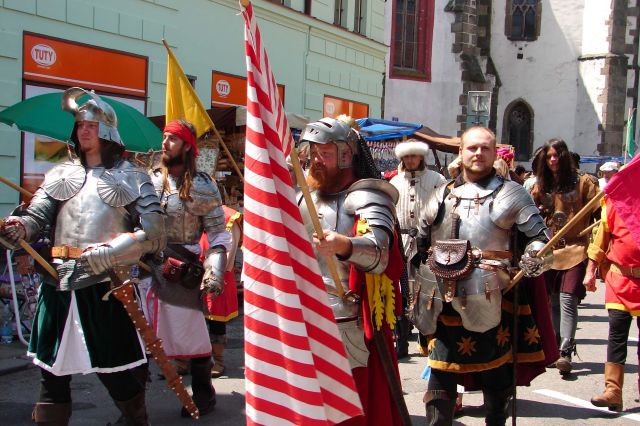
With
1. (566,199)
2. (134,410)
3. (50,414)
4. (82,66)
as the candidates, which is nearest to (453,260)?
(134,410)

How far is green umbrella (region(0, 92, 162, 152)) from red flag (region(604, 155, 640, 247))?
4.16 m

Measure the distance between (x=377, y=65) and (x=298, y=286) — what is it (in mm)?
16364

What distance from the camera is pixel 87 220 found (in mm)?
3822

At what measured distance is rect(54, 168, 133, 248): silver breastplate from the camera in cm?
381

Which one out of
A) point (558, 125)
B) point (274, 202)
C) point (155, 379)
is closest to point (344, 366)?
point (274, 202)

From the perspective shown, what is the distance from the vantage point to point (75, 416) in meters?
5.07

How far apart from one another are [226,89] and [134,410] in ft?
34.3

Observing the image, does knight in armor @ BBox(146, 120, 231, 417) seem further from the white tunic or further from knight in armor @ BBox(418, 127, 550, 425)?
the white tunic

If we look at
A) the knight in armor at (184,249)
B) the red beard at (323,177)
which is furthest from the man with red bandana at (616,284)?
the knight in armor at (184,249)

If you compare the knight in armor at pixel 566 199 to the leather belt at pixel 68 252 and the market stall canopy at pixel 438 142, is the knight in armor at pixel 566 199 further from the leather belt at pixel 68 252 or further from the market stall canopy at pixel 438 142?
the market stall canopy at pixel 438 142

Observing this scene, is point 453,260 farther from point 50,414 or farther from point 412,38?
point 412,38

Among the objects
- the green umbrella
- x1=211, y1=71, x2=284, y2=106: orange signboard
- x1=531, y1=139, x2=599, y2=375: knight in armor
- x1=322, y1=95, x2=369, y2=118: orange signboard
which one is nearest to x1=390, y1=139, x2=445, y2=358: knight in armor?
x1=531, y1=139, x2=599, y2=375: knight in armor

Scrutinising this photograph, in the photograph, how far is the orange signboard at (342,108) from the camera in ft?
55.1

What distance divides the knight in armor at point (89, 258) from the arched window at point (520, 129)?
2714cm
